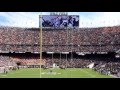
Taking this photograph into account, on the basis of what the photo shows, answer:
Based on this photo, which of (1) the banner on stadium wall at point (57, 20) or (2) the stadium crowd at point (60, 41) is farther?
(2) the stadium crowd at point (60, 41)

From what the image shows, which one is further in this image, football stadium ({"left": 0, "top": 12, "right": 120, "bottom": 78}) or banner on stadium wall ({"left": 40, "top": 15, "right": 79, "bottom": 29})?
football stadium ({"left": 0, "top": 12, "right": 120, "bottom": 78})

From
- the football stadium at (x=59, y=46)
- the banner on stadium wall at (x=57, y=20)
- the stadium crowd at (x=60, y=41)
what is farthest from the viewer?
the stadium crowd at (x=60, y=41)

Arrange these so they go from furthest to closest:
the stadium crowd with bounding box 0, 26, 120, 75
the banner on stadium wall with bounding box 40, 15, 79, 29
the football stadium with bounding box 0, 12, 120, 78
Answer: the stadium crowd with bounding box 0, 26, 120, 75
the football stadium with bounding box 0, 12, 120, 78
the banner on stadium wall with bounding box 40, 15, 79, 29

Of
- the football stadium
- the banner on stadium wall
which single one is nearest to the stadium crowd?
the football stadium

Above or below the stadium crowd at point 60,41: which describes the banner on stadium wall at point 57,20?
above

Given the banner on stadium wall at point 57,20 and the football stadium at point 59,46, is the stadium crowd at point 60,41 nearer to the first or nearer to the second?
the football stadium at point 59,46

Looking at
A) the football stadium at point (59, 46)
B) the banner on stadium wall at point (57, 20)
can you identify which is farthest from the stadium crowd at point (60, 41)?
the banner on stadium wall at point (57, 20)

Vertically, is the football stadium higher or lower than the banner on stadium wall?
lower

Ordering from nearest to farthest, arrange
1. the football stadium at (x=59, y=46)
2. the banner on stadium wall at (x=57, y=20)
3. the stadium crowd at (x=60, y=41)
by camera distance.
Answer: the banner on stadium wall at (x=57, y=20) → the football stadium at (x=59, y=46) → the stadium crowd at (x=60, y=41)

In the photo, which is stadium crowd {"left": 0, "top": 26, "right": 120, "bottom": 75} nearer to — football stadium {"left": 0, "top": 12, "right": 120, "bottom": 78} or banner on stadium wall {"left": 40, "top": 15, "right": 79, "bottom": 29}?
football stadium {"left": 0, "top": 12, "right": 120, "bottom": 78}

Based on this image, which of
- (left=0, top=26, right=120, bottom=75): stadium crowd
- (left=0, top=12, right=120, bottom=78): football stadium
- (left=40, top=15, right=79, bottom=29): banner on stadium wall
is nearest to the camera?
(left=40, top=15, right=79, bottom=29): banner on stadium wall

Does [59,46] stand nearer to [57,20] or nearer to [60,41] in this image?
[60,41]
